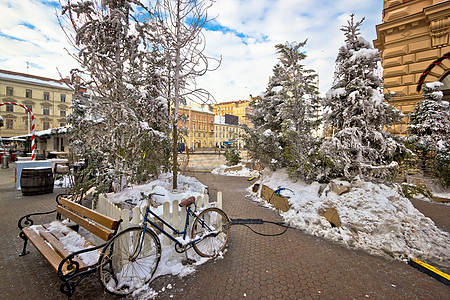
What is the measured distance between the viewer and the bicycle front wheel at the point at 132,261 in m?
2.83

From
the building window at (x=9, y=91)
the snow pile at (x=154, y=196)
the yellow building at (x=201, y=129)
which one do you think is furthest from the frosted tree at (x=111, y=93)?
the building window at (x=9, y=91)

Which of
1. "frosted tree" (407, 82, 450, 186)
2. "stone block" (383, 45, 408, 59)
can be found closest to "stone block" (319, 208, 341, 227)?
"frosted tree" (407, 82, 450, 186)

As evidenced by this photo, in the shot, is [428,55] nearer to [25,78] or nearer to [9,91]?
[9,91]

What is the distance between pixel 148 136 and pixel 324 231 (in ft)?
16.4

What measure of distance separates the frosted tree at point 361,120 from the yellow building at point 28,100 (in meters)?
56.1

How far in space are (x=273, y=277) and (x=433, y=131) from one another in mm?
9621

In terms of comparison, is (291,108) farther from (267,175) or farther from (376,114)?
(267,175)

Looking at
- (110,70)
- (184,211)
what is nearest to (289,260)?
(184,211)

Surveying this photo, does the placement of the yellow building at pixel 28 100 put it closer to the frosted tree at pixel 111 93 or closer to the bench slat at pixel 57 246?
the frosted tree at pixel 111 93

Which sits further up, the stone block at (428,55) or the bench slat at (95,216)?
the stone block at (428,55)

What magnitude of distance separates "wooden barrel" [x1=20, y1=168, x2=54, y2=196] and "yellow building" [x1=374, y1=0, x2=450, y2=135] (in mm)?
14776

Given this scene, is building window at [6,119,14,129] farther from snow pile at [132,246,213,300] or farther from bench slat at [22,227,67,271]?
snow pile at [132,246,213,300]

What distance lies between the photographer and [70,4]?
5.01 metres

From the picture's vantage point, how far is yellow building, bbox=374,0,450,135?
983 centimetres
